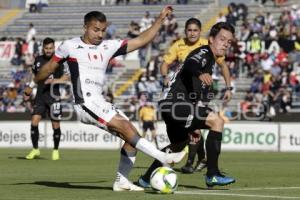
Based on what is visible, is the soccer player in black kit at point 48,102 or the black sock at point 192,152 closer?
the black sock at point 192,152

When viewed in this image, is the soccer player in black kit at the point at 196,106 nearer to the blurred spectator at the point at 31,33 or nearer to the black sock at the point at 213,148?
the black sock at the point at 213,148

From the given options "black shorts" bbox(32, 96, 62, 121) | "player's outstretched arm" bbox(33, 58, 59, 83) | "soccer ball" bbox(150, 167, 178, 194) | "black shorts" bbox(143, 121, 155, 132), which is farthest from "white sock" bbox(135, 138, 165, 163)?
"black shorts" bbox(143, 121, 155, 132)

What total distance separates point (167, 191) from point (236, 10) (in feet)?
102

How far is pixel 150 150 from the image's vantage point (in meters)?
11.9

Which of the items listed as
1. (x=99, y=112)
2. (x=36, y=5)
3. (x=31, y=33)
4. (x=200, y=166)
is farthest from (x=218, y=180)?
(x=36, y=5)

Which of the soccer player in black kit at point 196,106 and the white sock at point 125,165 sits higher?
the soccer player in black kit at point 196,106

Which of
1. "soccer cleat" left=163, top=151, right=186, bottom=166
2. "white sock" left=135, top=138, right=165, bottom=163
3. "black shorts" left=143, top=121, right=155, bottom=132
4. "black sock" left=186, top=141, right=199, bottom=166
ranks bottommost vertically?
"black shorts" left=143, top=121, right=155, bottom=132

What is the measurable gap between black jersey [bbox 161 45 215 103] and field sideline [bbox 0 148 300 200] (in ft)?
4.36

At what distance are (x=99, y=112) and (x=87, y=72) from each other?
2.00 feet

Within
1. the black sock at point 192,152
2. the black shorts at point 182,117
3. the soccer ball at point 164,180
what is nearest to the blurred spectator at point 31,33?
the black sock at point 192,152

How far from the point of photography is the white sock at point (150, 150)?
11.8m

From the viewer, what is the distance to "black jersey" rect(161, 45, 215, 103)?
12797 mm

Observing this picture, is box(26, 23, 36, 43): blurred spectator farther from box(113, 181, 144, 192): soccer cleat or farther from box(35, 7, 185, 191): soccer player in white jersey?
box(113, 181, 144, 192): soccer cleat

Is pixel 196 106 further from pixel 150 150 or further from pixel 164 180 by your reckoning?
pixel 164 180
